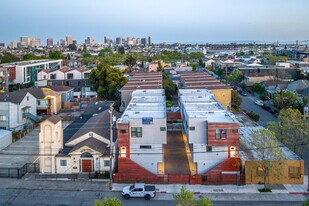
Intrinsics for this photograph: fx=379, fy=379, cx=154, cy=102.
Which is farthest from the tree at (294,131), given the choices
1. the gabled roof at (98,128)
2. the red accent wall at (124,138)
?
the gabled roof at (98,128)

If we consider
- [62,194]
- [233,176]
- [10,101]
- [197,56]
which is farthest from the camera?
[197,56]

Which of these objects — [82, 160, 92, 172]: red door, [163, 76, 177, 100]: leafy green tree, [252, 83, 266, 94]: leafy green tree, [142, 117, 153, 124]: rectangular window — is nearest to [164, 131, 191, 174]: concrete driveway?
[142, 117, 153, 124]: rectangular window

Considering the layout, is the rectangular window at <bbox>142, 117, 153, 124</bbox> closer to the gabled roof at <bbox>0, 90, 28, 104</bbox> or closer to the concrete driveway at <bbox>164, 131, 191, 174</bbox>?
the concrete driveway at <bbox>164, 131, 191, 174</bbox>

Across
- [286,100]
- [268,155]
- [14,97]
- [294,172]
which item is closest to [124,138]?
[268,155]

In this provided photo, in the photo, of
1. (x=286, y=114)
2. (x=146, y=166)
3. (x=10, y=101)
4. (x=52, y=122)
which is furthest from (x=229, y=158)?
(x=10, y=101)

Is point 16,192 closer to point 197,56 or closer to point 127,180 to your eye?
point 127,180

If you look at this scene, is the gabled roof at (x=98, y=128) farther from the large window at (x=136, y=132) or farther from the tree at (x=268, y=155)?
the tree at (x=268, y=155)
